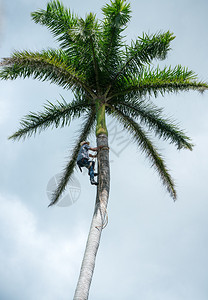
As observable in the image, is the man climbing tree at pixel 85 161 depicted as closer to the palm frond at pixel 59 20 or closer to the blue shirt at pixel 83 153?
the blue shirt at pixel 83 153

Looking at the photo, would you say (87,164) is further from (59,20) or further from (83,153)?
(59,20)

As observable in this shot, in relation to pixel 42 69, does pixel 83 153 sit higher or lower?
lower

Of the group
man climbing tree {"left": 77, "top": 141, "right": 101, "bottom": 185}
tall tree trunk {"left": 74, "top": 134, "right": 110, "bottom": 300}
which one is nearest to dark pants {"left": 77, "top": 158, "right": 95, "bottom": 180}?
man climbing tree {"left": 77, "top": 141, "right": 101, "bottom": 185}

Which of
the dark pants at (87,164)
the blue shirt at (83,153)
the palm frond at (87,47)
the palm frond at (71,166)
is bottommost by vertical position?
the dark pants at (87,164)

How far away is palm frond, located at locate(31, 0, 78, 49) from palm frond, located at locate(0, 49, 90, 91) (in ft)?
2.23

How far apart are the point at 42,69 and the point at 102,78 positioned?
1988 mm

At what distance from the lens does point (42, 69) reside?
8.77 m

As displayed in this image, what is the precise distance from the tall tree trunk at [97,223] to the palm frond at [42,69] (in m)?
1.80

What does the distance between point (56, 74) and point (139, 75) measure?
2.54 m

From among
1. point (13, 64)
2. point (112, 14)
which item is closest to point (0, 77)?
point (13, 64)

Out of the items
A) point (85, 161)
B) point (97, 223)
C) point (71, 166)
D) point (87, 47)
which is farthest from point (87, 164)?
point (87, 47)

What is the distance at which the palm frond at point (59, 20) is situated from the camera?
32.8 ft

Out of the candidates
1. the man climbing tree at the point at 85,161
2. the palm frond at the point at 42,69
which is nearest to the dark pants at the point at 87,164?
the man climbing tree at the point at 85,161

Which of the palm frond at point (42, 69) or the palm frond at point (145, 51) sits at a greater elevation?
the palm frond at point (145, 51)
